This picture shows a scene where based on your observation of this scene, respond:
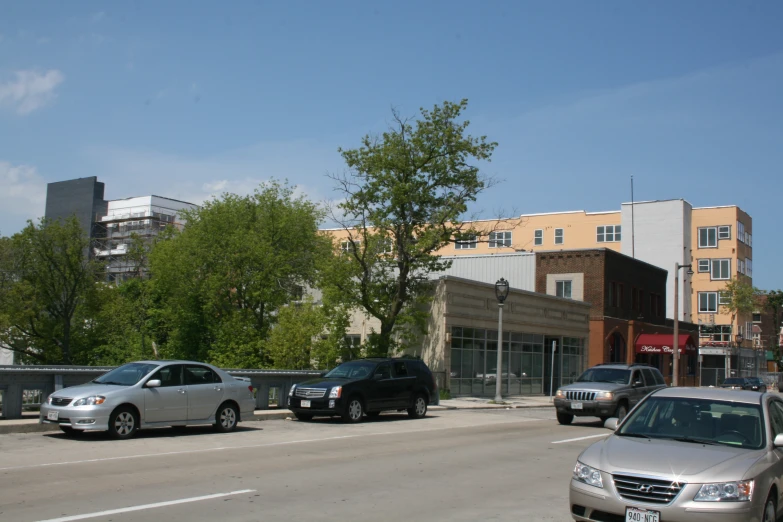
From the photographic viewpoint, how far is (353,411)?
20469mm

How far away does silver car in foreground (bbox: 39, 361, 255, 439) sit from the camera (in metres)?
14.7

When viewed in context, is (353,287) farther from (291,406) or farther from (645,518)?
(645,518)

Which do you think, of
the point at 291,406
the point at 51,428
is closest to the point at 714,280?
the point at 291,406

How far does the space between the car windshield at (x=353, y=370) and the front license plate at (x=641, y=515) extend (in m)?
14.4

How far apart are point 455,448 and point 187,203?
331 ft

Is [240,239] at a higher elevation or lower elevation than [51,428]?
higher

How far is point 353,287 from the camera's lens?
32.8m

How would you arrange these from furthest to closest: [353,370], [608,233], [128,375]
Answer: [608,233]
[353,370]
[128,375]

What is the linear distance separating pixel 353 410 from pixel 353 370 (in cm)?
139

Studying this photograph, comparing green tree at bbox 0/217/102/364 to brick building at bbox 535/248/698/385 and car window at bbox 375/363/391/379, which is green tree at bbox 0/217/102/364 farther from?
car window at bbox 375/363/391/379

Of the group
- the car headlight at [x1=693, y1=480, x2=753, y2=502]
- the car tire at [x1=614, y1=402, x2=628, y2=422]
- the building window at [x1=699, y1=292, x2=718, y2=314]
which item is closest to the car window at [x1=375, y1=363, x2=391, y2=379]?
the car tire at [x1=614, y1=402, x2=628, y2=422]

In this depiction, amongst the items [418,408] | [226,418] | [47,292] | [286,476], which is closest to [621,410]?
[418,408]

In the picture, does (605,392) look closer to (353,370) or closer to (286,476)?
(353,370)

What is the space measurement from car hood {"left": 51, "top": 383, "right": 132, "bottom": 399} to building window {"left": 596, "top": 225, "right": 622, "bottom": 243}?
214 ft
